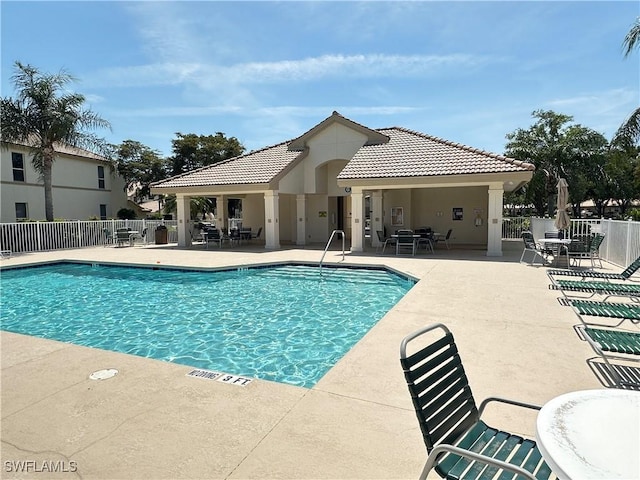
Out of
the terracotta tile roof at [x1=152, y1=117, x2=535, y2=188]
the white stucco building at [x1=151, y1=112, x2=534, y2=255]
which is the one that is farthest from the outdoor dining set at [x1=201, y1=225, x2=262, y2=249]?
the terracotta tile roof at [x1=152, y1=117, x2=535, y2=188]

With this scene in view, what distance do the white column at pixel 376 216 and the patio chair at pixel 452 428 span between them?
17256 mm

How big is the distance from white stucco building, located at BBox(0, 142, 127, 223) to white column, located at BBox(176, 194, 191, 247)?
9.62 meters

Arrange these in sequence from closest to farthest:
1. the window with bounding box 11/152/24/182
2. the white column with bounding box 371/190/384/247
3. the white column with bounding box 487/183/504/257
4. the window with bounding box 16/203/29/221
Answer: the white column with bounding box 487/183/504/257 < the white column with bounding box 371/190/384/247 < the window with bounding box 11/152/24/182 < the window with bounding box 16/203/29/221

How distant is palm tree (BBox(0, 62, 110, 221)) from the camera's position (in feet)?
68.8

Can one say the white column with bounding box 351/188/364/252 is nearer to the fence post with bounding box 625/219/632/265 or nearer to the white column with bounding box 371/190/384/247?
the white column with bounding box 371/190/384/247

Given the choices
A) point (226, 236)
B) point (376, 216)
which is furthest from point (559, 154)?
point (226, 236)

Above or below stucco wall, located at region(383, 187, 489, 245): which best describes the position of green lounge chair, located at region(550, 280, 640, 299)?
below

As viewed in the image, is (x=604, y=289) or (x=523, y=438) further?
(x=604, y=289)

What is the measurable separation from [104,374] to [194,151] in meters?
38.2

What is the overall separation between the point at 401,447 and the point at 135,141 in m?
41.4

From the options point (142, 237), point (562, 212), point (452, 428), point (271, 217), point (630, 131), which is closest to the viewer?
point (452, 428)

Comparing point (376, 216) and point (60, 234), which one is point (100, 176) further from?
point (376, 216)

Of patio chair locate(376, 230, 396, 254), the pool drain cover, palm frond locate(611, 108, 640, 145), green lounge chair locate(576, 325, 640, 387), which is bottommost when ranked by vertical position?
the pool drain cover

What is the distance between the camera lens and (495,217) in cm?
1548
